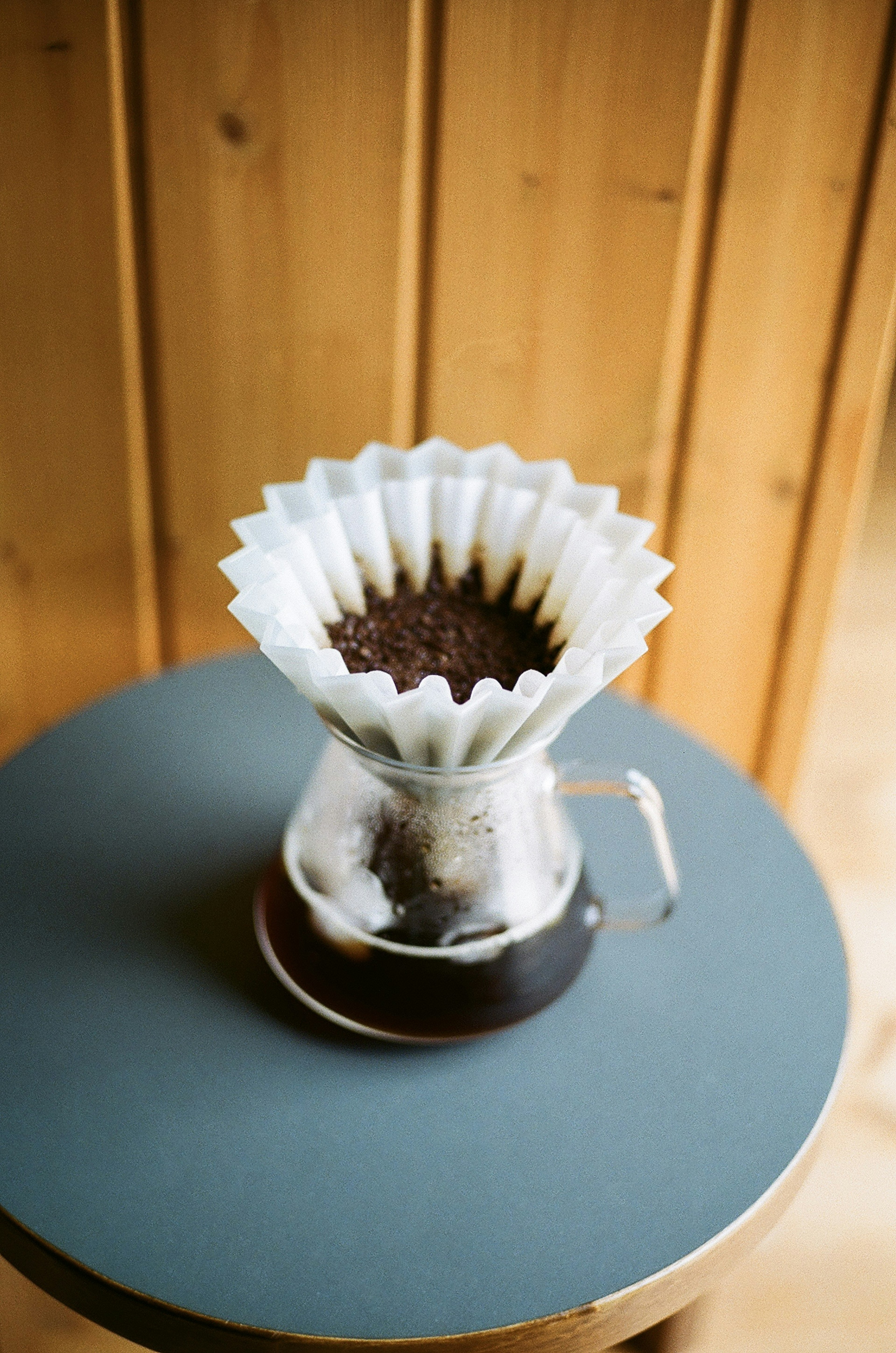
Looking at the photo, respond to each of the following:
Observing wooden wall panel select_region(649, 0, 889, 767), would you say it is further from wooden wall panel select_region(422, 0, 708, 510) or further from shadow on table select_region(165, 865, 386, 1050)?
shadow on table select_region(165, 865, 386, 1050)

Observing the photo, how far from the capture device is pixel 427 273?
43.0 inches

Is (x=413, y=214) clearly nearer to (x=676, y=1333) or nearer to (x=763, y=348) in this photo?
(x=763, y=348)

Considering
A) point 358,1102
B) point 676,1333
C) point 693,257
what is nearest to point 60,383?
point 693,257

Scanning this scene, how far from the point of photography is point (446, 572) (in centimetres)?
81

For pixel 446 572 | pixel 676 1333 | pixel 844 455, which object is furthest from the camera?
pixel 844 455

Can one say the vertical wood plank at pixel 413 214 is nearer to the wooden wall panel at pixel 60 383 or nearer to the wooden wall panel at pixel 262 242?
the wooden wall panel at pixel 262 242

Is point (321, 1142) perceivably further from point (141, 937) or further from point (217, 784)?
point (217, 784)

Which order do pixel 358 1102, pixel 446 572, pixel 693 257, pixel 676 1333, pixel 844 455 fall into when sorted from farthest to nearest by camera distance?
pixel 844 455, pixel 693 257, pixel 676 1333, pixel 446 572, pixel 358 1102

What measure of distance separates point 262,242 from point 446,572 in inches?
17.7

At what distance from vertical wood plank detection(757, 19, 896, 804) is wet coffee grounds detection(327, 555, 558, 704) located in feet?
1.89

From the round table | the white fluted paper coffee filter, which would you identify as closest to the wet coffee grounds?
the white fluted paper coffee filter

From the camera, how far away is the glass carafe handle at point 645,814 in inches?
28.7

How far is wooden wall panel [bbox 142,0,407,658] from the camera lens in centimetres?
97

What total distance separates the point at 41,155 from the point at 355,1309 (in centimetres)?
94
